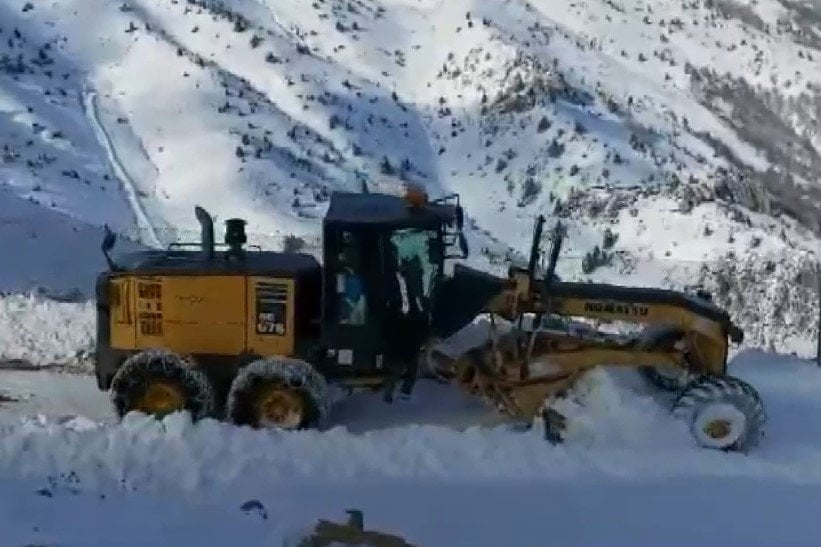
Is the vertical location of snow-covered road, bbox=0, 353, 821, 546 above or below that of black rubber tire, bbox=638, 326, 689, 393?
below

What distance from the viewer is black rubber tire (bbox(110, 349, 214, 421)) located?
1142 centimetres

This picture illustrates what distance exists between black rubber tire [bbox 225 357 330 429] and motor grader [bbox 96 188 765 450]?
0.05 ft

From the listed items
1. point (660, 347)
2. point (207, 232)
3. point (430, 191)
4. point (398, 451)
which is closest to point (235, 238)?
point (207, 232)

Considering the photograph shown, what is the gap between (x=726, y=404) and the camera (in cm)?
1073

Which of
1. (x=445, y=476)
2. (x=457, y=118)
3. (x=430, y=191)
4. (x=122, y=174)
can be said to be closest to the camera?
(x=445, y=476)

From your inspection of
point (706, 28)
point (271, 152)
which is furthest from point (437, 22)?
point (271, 152)

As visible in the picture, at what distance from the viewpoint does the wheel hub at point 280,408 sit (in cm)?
1128

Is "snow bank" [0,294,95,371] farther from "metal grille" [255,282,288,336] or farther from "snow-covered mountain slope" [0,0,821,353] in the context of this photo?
"snow-covered mountain slope" [0,0,821,353]

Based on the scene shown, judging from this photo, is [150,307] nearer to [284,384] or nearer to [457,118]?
[284,384]

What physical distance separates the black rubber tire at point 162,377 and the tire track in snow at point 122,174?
670 inches

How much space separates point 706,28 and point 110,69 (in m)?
27.0

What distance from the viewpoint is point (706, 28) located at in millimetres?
56688

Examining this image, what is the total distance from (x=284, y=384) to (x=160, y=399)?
48.5 inches

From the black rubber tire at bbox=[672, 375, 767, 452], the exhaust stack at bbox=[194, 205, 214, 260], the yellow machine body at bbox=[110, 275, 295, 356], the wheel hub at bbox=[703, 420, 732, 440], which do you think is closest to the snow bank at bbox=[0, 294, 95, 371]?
the yellow machine body at bbox=[110, 275, 295, 356]
